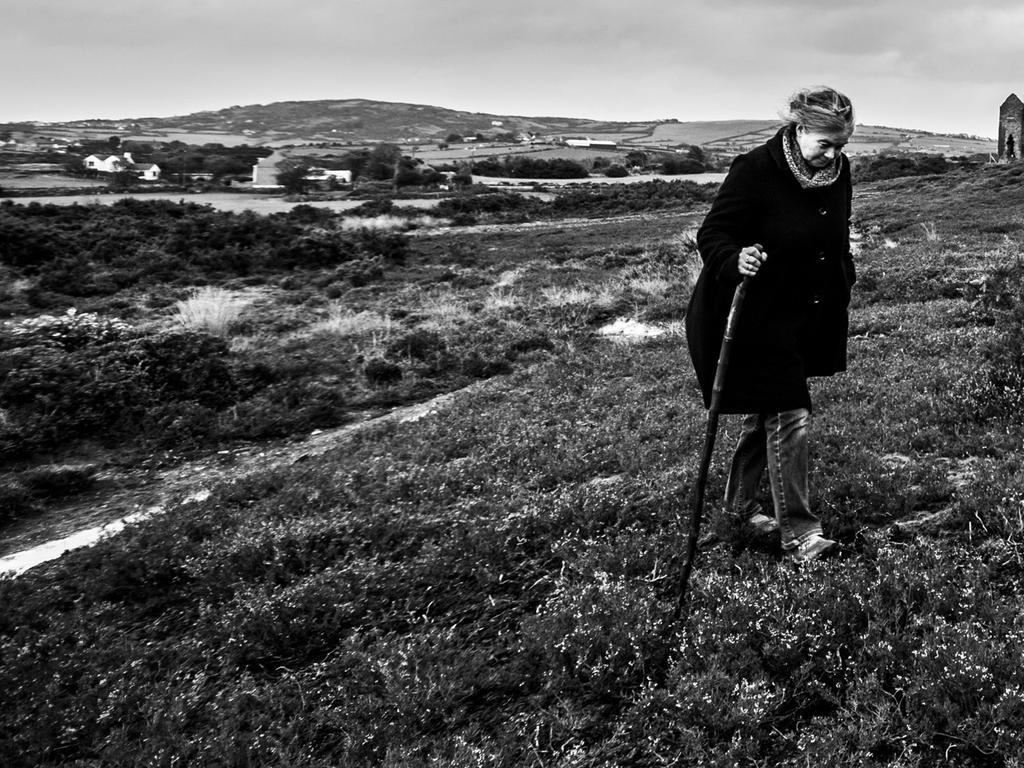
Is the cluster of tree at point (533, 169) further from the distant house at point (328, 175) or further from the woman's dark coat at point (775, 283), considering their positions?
the woman's dark coat at point (775, 283)

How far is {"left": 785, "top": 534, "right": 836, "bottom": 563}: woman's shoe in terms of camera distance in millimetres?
4051

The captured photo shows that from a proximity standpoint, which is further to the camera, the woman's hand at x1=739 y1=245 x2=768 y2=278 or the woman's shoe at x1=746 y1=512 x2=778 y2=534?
the woman's shoe at x1=746 y1=512 x2=778 y2=534

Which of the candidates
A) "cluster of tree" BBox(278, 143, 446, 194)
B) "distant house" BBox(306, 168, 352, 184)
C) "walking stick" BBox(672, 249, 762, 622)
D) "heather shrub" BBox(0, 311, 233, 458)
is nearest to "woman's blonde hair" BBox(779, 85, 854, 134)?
"walking stick" BBox(672, 249, 762, 622)

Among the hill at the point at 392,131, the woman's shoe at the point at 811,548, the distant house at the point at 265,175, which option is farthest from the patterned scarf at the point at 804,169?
the hill at the point at 392,131

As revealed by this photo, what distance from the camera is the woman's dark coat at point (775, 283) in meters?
3.77

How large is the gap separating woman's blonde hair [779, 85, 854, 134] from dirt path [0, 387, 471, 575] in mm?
6588

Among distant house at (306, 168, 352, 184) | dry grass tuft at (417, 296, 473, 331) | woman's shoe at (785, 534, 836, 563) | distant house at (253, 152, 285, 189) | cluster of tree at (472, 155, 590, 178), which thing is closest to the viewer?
woman's shoe at (785, 534, 836, 563)

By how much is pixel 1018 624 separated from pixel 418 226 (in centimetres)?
3858

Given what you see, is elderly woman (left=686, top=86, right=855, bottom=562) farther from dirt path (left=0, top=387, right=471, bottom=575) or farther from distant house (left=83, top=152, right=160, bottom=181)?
distant house (left=83, top=152, right=160, bottom=181)

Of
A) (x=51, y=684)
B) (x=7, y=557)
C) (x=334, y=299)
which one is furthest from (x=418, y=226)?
(x=51, y=684)

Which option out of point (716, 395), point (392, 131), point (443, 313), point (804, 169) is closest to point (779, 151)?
point (804, 169)

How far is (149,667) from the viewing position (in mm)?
4273

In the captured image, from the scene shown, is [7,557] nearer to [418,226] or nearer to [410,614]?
[410,614]

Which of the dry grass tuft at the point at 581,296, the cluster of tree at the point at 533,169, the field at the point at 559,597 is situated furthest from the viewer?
the cluster of tree at the point at 533,169
